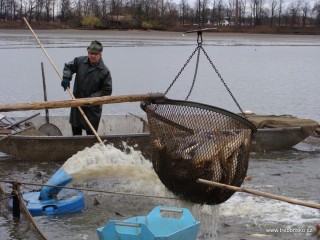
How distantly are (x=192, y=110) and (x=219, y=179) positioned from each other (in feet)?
2.14

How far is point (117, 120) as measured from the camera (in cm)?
1158

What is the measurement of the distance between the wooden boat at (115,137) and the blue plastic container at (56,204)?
109 centimetres

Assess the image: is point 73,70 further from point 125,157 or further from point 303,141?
point 303,141

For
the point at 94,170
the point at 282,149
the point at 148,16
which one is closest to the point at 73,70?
the point at 94,170

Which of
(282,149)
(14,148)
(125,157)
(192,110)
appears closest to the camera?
(192,110)

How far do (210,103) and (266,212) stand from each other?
30.9 ft

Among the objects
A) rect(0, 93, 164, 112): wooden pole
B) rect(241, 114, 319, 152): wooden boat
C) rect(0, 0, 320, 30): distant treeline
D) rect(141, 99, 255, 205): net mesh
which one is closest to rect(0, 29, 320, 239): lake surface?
rect(241, 114, 319, 152): wooden boat

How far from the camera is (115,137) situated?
9.35 meters

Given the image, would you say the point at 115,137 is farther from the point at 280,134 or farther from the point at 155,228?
the point at 155,228

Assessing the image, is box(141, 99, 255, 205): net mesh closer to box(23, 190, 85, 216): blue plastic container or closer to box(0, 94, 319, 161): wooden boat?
box(23, 190, 85, 216): blue plastic container

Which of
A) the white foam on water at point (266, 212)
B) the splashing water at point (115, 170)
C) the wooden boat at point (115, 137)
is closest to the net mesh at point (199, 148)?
the splashing water at point (115, 170)

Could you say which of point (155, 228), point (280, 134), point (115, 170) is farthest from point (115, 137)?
point (155, 228)

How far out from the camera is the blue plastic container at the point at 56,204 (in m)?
6.79

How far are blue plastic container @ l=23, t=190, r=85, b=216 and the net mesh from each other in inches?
56.8
